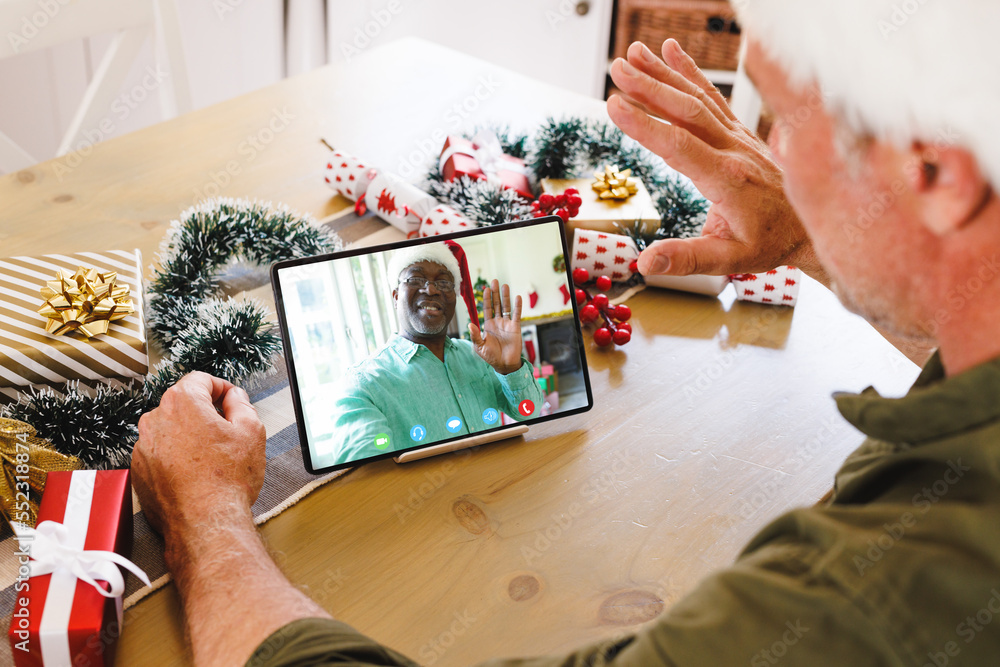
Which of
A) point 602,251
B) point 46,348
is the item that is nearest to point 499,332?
point 602,251

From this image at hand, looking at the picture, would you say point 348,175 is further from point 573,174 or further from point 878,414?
point 878,414

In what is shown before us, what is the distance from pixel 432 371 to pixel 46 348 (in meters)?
0.46

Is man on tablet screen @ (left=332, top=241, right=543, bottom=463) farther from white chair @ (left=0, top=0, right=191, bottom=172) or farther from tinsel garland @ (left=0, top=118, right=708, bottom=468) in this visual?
white chair @ (left=0, top=0, right=191, bottom=172)

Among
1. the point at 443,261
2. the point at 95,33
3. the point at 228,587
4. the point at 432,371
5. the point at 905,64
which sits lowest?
the point at 228,587

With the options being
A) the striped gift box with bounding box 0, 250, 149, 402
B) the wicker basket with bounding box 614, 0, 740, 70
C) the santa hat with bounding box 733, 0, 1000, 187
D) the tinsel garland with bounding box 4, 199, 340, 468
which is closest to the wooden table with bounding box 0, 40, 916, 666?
the tinsel garland with bounding box 4, 199, 340, 468

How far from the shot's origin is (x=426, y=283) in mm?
843

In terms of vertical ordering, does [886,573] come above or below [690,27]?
below

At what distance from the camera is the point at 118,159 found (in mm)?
1389

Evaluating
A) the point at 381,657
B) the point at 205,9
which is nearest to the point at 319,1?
the point at 205,9

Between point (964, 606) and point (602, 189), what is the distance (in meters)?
0.89

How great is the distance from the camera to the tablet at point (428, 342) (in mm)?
811

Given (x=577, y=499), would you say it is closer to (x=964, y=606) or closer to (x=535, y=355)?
(x=535, y=355)

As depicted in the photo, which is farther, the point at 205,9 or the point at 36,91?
the point at 205,9

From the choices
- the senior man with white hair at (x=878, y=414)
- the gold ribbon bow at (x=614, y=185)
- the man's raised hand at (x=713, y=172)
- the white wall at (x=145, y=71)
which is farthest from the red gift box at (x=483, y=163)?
the white wall at (x=145, y=71)
